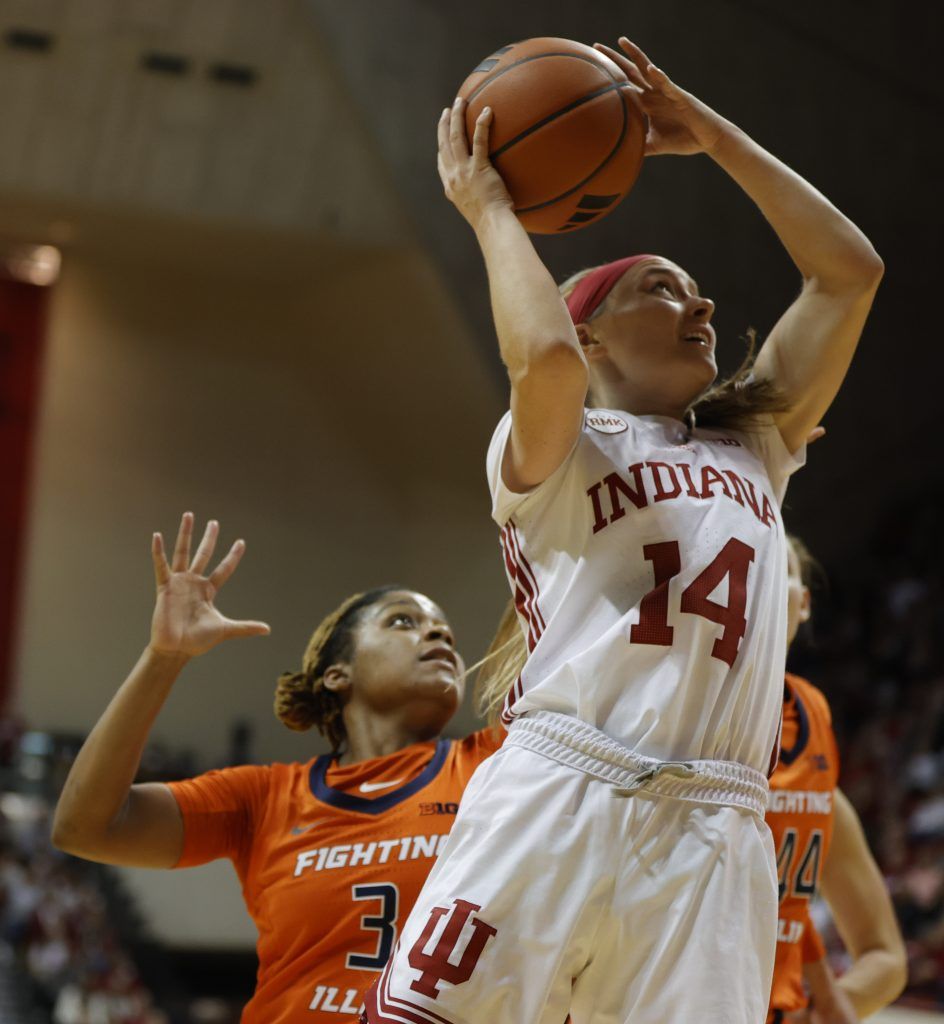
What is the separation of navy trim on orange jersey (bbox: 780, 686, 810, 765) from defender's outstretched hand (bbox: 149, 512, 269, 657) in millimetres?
1489

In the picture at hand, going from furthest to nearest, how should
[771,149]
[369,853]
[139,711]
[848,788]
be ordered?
[771,149] → [848,788] → [369,853] → [139,711]

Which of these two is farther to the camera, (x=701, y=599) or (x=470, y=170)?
(x=470, y=170)

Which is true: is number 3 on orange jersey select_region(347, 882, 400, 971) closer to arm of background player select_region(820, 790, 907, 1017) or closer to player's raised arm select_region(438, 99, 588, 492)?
player's raised arm select_region(438, 99, 588, 492)

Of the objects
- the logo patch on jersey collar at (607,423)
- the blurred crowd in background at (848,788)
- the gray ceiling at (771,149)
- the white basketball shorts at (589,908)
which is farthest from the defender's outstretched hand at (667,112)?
the gray ceiling at (771,149)

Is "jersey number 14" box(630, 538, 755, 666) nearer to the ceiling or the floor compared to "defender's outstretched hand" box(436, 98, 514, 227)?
nearer to the floor

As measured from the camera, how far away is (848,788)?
12.2m

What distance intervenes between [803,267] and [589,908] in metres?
1.10

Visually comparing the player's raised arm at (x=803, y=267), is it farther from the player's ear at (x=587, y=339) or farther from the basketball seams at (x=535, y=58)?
the player's ear at (x=587, y=339)

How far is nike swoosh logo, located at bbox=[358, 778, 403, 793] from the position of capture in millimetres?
3186

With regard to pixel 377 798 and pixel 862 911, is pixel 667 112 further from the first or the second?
pixel 862 911

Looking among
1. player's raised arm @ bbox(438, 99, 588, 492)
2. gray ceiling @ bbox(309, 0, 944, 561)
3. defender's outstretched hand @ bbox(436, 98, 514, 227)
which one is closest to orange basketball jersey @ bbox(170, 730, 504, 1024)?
player's raised arm @ bbox(438, 99, 588, 492)

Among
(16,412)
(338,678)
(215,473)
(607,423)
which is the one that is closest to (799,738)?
(338,678)

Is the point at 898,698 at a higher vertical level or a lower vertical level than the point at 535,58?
lower

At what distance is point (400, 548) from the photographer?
611 inches
